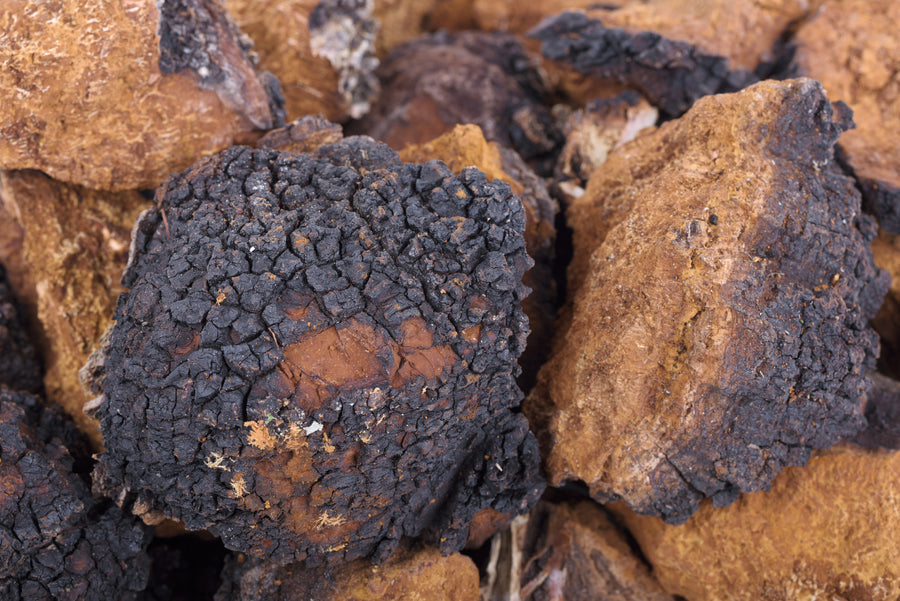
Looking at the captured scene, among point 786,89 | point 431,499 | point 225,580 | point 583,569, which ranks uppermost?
point 786,89

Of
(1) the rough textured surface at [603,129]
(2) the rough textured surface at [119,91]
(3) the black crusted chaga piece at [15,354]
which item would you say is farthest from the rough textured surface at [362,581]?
(1) the rough textured surface at [603,129]

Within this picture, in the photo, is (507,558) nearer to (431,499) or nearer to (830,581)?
(431,499)

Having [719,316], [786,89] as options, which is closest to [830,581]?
[719,316]

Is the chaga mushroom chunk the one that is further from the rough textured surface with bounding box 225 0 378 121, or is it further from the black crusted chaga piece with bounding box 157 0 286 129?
the rough textured surface with bounding box 225 0 378 121

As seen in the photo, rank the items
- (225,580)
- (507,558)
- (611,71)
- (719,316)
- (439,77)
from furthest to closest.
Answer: (439,77) < (611,71) < (507,558) < (225,580) < (719,316)

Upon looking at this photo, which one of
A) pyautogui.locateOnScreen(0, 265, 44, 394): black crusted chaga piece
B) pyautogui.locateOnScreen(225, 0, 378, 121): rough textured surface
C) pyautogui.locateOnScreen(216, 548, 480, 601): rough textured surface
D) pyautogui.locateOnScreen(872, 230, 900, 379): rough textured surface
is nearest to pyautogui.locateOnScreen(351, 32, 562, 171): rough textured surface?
pyautogui.locateOnScreen(225, 0, 378, 121): rough textured surface

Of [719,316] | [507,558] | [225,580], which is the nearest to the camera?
[719,316]

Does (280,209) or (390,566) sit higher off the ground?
(280,209)

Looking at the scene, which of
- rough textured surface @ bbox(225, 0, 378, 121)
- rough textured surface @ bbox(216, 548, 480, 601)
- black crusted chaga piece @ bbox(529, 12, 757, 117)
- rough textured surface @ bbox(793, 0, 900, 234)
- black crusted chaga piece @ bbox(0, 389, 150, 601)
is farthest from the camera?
rough textured surface @ bbox(225, 0, 378, 121)
